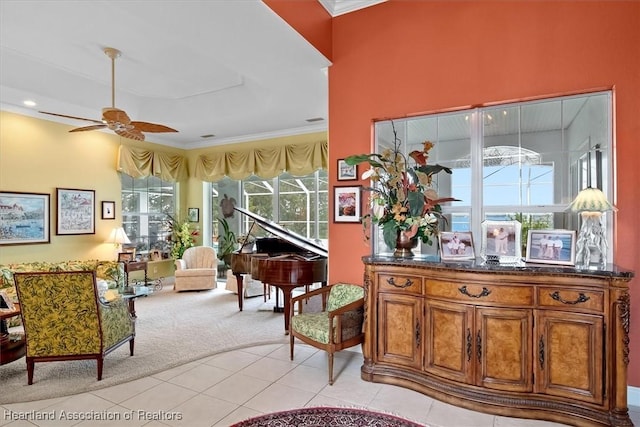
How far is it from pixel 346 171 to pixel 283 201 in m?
3.67

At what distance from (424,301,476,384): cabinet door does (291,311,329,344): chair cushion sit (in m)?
0.89

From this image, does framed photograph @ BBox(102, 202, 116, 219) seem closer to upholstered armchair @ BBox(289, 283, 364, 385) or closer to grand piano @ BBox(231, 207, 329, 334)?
grand piano @ BBox(231, 207, 329, 334)

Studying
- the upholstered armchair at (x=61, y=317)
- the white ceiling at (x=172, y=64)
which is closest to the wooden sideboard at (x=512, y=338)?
the white ceiling at (x=172, y=64)

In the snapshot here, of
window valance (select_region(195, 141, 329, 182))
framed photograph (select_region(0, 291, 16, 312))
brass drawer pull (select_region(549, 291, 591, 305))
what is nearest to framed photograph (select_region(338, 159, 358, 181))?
brass drawer pull (select_region(549, 291, 591, 305))

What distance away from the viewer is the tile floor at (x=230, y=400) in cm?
252

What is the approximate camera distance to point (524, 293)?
2.53m

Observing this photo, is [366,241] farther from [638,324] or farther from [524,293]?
[638,324]

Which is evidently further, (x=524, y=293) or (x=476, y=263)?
(x=476, y=263)

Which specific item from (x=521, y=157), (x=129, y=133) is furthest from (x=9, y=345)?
(x=521, y=157)

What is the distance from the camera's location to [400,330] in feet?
9.84

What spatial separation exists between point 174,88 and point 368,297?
14.5 ft

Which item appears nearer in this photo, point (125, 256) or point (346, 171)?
point (346, 171)

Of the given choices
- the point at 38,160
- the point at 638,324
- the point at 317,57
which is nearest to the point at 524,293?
the point at 638,324

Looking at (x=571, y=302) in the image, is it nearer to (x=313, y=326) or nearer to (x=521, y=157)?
(x=521, y=157)
